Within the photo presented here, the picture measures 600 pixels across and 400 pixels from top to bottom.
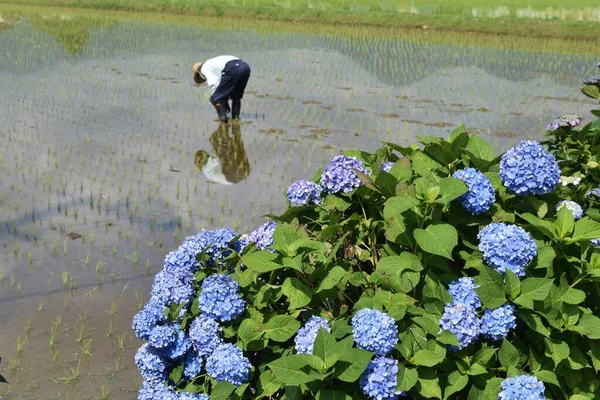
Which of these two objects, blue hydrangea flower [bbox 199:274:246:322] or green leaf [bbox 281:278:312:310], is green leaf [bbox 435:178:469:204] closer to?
green leaf [bbox 281:278:312:310]

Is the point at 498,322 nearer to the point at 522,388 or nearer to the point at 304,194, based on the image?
the point at 522,388

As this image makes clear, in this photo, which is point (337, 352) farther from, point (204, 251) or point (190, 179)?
point (190, 179)

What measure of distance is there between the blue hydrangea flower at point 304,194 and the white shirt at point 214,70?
6749mm

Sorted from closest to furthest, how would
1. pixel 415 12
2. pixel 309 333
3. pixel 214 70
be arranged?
pixel 309 333 < pixel 214 70 < pixel 415 12

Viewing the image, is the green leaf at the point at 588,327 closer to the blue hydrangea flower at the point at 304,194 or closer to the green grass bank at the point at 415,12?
the blue hydrangea flower at the point at 304,194

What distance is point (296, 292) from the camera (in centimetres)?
172

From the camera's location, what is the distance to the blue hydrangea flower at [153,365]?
1869 mm

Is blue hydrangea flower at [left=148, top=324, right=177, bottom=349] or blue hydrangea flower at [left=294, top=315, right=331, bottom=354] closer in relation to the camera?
blue hydrangea flower at [left=294, top=315, right=331, bottom=354]

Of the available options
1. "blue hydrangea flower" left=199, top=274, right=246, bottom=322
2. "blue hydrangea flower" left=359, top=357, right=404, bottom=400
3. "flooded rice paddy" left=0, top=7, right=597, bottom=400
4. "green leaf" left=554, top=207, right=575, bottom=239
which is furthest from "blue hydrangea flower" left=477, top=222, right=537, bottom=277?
"flooded rice paddy" left=0, top=7, right=597, bottom=400

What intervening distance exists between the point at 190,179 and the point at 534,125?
187 inches

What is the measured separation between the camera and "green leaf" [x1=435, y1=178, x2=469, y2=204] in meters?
1.68

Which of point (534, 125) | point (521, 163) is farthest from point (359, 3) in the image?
point (521, 163)

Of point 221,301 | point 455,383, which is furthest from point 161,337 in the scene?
point 455,383

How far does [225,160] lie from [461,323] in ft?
18.9
